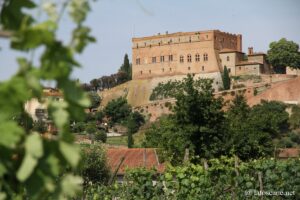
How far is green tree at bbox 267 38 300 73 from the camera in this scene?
8912 centimetres

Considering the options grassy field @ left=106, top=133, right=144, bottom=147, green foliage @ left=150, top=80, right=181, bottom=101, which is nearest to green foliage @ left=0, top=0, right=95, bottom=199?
grassy field @ left=106, top=133, right=144, bottom=147

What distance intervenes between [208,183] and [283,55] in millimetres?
81976

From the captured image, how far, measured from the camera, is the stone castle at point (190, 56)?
90.6m

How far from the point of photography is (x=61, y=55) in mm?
1288

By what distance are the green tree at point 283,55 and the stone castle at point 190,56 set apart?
4.69 ft

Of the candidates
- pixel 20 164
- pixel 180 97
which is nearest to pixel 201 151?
pixel 180 97

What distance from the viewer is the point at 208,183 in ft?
38.2

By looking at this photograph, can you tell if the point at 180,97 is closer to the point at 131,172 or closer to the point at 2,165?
the point at 131,172

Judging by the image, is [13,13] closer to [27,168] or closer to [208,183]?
[27,168]

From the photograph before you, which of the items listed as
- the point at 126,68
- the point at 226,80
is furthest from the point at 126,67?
the point at 226,80

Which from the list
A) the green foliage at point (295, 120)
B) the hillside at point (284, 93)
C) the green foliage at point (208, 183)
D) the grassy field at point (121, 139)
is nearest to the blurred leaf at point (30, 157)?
the green foliage at point (208, 183)

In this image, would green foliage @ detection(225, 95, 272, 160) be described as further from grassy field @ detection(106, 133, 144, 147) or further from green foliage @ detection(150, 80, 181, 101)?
green foliage @ detection(150, 80, 181, 101)

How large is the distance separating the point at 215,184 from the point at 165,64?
82.2m

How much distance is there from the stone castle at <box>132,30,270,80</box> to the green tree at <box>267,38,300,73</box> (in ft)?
4.69
